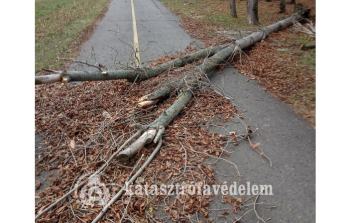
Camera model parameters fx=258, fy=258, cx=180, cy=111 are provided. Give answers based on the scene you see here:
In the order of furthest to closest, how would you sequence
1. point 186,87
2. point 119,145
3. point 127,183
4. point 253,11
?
point 253,11 → point 186,87 → point 119,145 → point 127,183

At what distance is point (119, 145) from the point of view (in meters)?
3.65

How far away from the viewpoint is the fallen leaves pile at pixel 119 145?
280 centimetres

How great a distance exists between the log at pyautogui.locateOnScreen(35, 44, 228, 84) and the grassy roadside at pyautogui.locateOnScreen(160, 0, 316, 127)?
951 mm

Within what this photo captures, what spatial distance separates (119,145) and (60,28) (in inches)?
314

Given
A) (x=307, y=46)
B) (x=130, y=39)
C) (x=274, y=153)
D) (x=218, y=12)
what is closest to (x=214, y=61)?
(x=307, y=46)

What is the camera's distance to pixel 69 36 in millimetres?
9016

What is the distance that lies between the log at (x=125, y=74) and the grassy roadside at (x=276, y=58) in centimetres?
95

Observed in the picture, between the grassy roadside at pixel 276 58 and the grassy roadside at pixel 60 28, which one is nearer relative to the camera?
the grassy roadside at pixel 276 58

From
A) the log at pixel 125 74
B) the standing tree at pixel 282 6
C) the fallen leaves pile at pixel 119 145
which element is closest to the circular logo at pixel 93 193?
the fallen leaves pile at pixel 119 145

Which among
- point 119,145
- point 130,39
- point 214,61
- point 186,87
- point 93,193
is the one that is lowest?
point 93,193

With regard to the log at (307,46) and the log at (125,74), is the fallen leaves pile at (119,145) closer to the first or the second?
the log at (125,74)

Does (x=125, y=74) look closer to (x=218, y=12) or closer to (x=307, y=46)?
(x=307, y=46)

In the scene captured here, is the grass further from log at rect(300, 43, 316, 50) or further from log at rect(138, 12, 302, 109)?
log at rect(300, 43, 316, 50)

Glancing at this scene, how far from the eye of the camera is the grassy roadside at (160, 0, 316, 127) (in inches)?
174
